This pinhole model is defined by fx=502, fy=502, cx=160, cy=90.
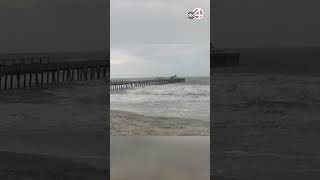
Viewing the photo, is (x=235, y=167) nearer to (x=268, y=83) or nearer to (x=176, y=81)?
(x=176, y=81)

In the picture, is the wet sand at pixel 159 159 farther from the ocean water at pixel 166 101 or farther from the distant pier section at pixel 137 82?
the distant pier section at pixel 137 82

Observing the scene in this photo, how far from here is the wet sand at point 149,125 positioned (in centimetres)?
553

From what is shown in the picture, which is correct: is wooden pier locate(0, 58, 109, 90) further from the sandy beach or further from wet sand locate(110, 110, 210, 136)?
→ wet sand locate(110, 110, 210, 136)

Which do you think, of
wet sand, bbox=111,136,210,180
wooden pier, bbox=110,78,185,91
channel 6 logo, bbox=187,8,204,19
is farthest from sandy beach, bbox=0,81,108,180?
channel 6 logo, bbox=187,8,204,19

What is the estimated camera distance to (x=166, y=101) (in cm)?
577

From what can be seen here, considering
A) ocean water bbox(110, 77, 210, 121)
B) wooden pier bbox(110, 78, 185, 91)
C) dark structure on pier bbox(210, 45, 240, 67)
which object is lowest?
ocean water bbox(110, 77, 210, 121)

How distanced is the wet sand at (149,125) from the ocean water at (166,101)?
0.07 metres

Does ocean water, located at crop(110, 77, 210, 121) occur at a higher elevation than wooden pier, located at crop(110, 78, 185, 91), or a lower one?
lower

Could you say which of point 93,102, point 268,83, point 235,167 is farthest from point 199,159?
point 268,83

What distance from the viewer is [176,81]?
16.2 ft

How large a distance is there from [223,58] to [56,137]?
1.88m

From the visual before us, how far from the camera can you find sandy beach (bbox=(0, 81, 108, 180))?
4191 mm

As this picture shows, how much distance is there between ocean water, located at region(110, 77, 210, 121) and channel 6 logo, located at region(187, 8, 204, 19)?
3.08 ft

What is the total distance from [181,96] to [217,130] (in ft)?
1.91
